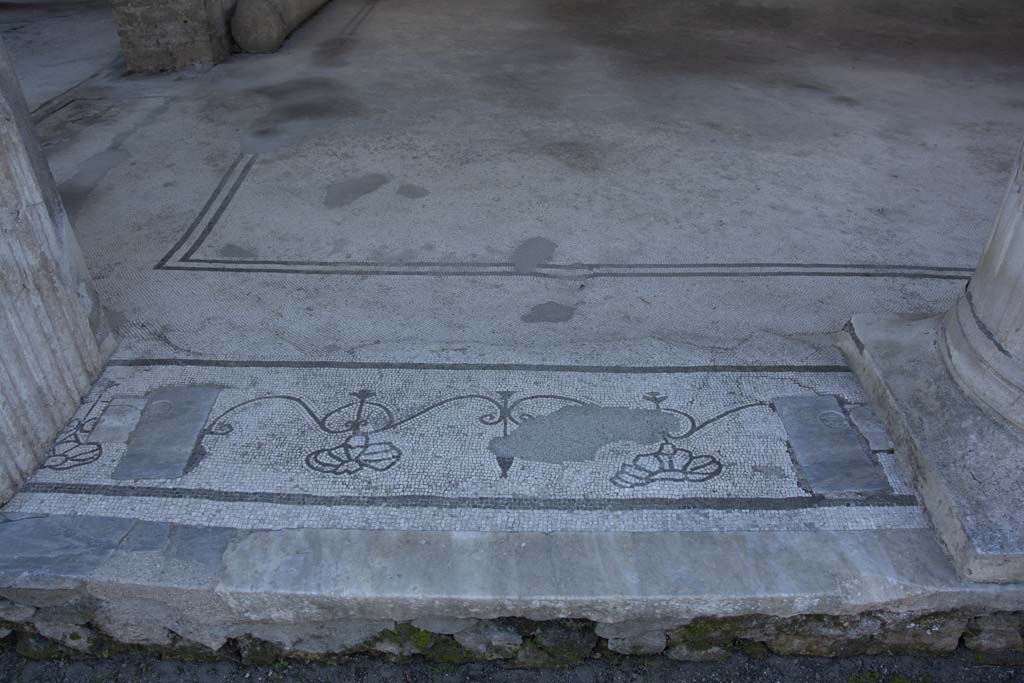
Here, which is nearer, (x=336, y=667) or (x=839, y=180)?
(x=336, y=667)

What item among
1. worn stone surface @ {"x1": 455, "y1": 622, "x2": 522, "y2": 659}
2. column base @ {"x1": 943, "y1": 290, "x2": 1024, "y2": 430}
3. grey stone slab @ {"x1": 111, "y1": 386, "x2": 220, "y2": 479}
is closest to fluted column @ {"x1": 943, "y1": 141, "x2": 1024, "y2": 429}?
column base @ {"x1": 943, "y1": 290, "x2": 1024, "y2": 430}

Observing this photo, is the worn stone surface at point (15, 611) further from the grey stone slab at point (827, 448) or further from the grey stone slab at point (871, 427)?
the grey stone slab at point (871, 427)

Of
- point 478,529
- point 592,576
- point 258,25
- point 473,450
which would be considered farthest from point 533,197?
point 258,25

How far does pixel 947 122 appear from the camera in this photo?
3637 mm

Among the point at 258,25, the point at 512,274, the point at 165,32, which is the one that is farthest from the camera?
the point at 258,25

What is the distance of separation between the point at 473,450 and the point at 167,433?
0.74 meters

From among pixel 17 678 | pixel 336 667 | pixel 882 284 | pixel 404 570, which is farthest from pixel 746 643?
pixel 17 678

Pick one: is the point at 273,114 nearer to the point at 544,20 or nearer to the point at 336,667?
the point at 544,20

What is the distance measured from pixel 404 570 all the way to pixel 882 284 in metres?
1.76

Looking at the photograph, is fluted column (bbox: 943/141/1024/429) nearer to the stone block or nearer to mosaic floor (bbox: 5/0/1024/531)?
mosaic floor (bbox: 5/0/1024/531)

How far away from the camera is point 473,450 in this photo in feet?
6.08

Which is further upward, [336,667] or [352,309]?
[352,309]

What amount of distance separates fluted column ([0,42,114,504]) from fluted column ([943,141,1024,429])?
207cm

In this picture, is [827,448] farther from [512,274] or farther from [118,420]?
[118,420]
